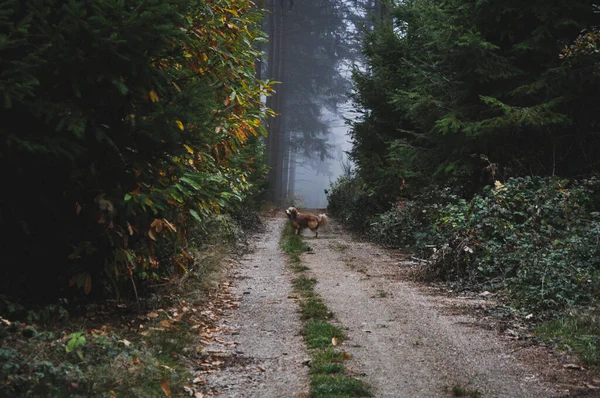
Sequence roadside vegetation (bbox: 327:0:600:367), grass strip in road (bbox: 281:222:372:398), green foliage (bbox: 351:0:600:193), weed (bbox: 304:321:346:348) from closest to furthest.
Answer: grass strip in road (bbox: 281:222:372:398), weed (bbox: 304:321:346:348), roadside vegetation (bbox: 327:0:600:367), green foliage (bbox: 351:0:600:193)

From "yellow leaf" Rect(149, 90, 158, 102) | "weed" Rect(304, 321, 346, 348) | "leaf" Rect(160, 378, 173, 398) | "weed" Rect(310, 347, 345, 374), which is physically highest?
"yellow leaf" Rect(149, 90, 158, 102)

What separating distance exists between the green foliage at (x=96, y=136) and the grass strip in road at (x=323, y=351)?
1948 mm

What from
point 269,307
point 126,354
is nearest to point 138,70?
point 126,354

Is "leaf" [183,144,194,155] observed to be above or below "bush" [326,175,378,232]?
above

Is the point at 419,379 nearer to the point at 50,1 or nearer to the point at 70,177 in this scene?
the point at 70,177

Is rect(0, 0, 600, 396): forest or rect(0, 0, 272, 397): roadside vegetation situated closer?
rect(0, 0, 272, 397): roadside vegetation

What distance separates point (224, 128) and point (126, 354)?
Result: 311 centimetres

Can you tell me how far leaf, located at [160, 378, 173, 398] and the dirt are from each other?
416 millimetres

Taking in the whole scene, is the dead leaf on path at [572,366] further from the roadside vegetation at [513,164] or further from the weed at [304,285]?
the weed at [304,285]

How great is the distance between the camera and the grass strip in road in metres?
5.04

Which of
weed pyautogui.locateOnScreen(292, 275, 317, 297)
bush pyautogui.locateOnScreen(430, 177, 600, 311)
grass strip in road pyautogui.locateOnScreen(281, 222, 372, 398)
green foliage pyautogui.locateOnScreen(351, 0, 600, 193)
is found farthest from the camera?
green foliage pyautogui.locateOnScreen(351, 0, 600, 193)

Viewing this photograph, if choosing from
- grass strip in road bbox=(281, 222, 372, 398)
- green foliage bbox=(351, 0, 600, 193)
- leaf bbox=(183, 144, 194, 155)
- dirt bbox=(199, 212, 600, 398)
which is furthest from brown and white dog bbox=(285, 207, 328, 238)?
leaf bbox=(183, 144, 194, 155)

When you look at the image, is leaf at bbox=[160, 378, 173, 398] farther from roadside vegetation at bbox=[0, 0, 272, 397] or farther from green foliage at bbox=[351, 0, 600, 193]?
green foliage at bbox=[351, 0, 600, 193]

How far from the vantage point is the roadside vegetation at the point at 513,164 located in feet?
28.1
